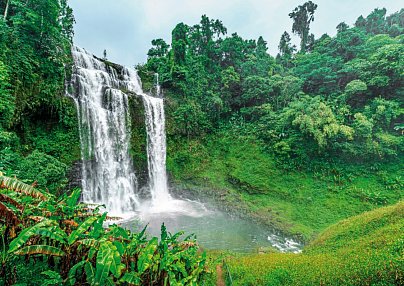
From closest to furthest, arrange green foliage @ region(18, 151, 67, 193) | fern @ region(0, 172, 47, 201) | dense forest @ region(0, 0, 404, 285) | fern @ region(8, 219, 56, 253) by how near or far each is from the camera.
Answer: fern @ region(8, 219, 56, 253) → dense forest @ region(0, 0, 404, 285) → fern @ region(0, 172, 47, 201) → green foliage @ region(18, 151, 67, 193)

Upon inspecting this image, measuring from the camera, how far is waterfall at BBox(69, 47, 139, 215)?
13.9m

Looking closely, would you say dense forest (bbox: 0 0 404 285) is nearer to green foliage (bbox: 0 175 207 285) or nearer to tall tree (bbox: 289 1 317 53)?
green foliage (bbox: 0 175 207 285)

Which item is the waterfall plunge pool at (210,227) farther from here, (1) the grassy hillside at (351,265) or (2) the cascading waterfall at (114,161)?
(1) the grassy hillside at (351,265)

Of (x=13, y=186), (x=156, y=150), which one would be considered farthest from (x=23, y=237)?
(x=156, y=150)

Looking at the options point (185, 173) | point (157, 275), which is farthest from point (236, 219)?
point (157, 275)

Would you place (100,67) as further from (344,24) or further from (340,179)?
(344,24)

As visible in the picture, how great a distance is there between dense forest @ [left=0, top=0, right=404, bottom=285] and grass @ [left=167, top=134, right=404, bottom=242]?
10 centimetres

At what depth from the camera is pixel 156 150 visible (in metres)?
18.3

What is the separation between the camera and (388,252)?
14.7 ft

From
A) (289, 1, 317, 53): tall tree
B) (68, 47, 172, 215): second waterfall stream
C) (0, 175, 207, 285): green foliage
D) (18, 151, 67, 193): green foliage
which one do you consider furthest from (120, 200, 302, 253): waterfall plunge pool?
(289, 1, 317, 53): tall tree

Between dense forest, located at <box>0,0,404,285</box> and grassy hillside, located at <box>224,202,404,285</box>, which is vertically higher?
dense forest, located at <box>0,0,404,285</box>

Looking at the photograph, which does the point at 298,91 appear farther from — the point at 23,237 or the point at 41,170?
Answer: the point at 23,237

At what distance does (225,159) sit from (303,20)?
3372 centimetres

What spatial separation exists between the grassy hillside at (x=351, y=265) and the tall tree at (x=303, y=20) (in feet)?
125
